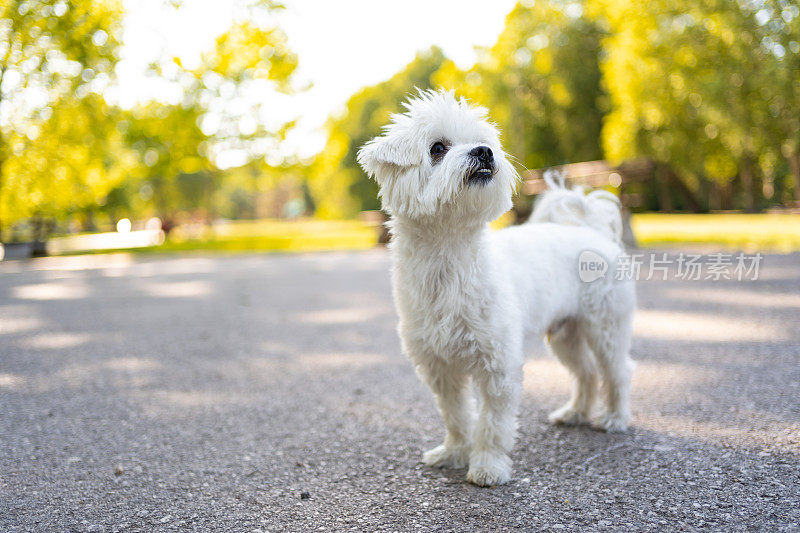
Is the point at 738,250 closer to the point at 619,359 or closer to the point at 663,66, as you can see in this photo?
the point at 619,359

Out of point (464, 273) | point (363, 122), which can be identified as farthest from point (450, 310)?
point (363, 122)

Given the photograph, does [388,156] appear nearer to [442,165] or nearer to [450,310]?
[442,165]

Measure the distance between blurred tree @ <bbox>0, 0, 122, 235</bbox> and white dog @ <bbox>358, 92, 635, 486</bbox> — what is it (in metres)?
17.6

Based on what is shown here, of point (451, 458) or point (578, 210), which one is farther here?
point (578, 210)

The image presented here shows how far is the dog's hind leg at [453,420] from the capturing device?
3.41 meters

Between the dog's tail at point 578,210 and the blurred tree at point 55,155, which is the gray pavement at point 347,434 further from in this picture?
→ the blurred tree at point 55,155

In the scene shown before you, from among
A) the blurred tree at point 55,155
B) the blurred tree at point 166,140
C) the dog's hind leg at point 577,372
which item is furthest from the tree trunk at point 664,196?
the dog's hind leg at point 577,372

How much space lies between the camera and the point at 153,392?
5.00 m

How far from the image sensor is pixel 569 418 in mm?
4027

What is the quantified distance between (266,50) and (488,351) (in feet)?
90.1

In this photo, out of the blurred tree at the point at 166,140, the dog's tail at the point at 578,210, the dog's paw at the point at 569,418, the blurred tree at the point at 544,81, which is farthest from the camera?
the blurred tree at the point at 544,81

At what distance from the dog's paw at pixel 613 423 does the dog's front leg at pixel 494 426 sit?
93 cm

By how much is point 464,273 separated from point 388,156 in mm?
689

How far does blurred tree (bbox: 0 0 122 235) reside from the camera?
56.2ft
